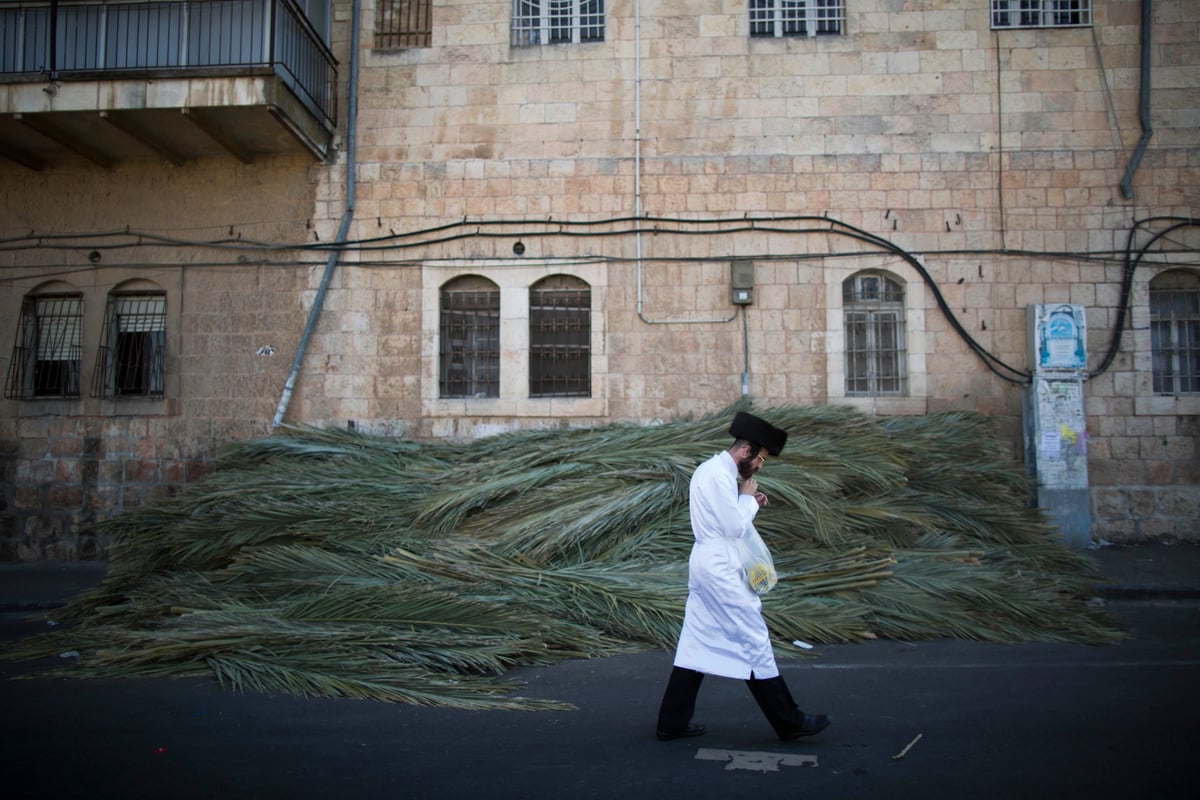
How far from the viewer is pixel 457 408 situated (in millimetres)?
10344

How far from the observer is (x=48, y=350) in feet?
36.1

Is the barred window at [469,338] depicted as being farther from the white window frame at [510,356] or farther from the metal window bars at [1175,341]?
the metal window bars at [1175,341]

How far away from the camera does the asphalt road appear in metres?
3.52

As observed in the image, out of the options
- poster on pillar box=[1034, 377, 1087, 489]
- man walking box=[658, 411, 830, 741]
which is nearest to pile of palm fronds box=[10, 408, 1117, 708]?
man walking box=[658, 411, 830, 741]

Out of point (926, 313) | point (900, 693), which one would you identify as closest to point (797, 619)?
point (900, 693)

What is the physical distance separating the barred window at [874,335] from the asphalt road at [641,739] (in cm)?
501

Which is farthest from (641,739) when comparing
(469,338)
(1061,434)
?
(1061,434)

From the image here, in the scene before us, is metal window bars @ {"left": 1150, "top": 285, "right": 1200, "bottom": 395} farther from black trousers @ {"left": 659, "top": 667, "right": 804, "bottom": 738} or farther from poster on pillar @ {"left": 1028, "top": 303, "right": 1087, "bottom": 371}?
black trousers @ {"left": 659, "top": 667, "right": 804, "bottom": 738}

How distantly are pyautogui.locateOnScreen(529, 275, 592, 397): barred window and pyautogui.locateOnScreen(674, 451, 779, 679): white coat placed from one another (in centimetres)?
637

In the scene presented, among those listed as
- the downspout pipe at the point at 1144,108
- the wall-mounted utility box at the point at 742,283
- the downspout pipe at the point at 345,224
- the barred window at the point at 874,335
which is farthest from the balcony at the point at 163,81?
the downspout pipe at the point at 1144,108

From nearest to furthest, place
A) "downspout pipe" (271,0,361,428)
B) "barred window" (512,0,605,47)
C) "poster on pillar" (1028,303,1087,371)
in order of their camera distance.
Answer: "poster on pillar" (1028,303,1087,371)
"downspout pipe" (271,0,361,428)
"barred window" (512,0,605,47)

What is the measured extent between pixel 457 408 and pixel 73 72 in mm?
5853

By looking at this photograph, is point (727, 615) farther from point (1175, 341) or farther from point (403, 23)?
point (403, 23)

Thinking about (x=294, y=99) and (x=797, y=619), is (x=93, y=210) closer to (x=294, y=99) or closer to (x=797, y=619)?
(x=294, y=99)
